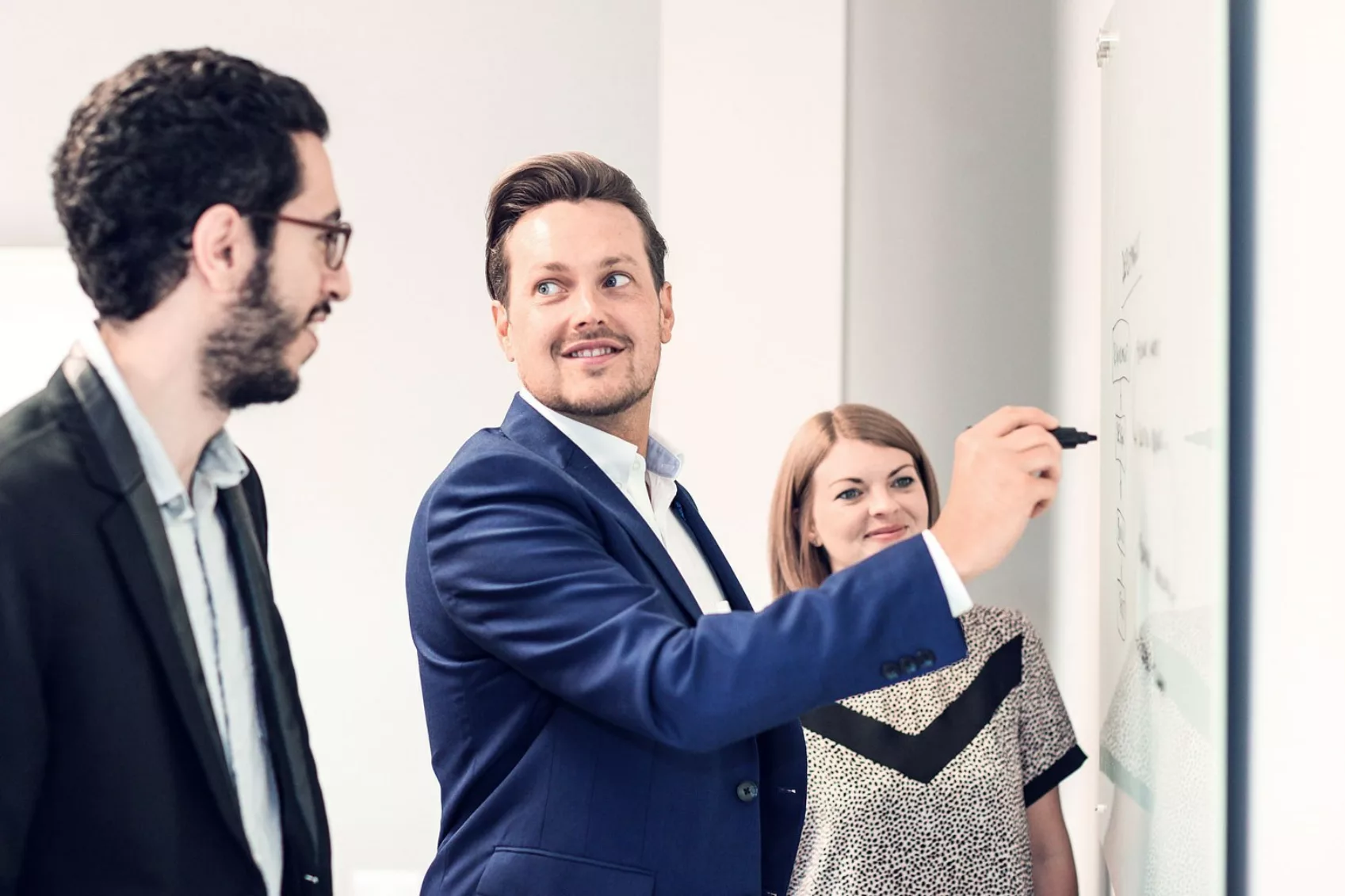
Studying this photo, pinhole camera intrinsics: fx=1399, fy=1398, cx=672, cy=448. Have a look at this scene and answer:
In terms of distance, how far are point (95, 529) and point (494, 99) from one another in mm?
2508

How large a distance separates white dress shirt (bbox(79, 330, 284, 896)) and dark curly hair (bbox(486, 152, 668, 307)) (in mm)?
679

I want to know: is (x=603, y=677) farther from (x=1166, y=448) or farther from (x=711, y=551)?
(x=1166, y=448)

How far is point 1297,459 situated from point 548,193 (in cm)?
84

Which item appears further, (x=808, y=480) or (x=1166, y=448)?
(x=808, y=480)

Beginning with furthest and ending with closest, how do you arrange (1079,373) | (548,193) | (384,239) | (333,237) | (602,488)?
1. (384,239)
2. (1079,373)
3. (548,193)
4. (602,488)
5. (333,237)

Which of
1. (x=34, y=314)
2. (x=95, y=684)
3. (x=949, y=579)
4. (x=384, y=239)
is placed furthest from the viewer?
(x=384, y=239)

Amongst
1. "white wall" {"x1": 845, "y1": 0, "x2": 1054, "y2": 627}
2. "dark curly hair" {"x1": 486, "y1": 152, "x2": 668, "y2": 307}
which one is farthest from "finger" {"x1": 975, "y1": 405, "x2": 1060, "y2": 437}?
"white wall" {"x1": 845, "y1": 0, "x2": 1054, "y2": 627}

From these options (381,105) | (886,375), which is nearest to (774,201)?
(886,375)

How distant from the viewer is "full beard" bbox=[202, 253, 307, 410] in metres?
0.86

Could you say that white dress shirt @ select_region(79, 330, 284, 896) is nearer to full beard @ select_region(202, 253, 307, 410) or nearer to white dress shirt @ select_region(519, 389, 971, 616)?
full beard @ select_region(202, 253, 307, 410)

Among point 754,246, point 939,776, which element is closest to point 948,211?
point 754,246

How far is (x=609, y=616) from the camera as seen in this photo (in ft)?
4.08

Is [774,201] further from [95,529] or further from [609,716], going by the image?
[95,529]

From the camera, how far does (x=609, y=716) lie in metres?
1.24
